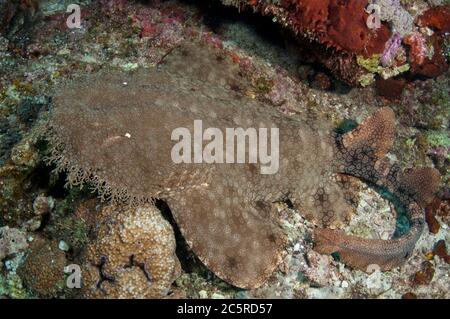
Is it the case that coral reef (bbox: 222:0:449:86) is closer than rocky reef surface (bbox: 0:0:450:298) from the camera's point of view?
No

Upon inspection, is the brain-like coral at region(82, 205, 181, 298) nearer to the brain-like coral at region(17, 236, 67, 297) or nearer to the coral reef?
the brain-like coral at region(17, 236, 67, 297)

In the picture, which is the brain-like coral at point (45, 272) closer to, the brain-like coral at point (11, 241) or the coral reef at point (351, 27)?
the brain-like coral at point (11, 241)

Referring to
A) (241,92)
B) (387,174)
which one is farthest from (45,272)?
(387,174)

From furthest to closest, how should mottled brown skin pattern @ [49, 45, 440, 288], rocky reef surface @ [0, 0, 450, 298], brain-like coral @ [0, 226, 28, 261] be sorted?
brain-like coral @ [0, 226, 28, 261] → rocky reef surface @ [0, 0, 450, 298] → mottled brown skin pattern @ [49, 45, 440, 288]

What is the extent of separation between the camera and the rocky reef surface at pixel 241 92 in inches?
207

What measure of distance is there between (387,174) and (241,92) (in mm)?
2803

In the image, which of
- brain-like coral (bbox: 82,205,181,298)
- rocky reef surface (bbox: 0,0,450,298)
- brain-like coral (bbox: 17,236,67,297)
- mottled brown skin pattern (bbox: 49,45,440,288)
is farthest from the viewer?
brain-like coral (bbox: 17,236,67,297)

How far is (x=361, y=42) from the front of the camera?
6.37m

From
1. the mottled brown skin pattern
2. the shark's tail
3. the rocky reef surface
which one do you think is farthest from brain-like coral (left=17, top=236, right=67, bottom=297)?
the shark's tail

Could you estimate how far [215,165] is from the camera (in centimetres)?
557

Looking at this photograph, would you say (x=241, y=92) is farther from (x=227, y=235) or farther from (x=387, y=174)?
(x=387, y=174)

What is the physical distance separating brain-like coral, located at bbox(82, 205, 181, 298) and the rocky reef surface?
1cm

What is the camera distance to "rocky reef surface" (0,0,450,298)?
207 inches

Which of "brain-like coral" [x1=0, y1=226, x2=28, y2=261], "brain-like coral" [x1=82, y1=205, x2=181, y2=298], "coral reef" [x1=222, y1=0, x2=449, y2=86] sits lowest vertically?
"brain-like coral" [x1=0, y1=226, x2=28, y2=261]
